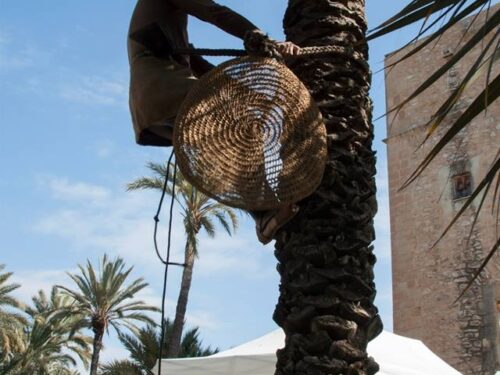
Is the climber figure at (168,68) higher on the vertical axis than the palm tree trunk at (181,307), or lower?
lower

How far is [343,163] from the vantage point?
323 centimetres

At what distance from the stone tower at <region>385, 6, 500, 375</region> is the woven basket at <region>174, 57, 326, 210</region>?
17449 millimetres

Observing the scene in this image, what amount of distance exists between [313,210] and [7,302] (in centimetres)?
3191

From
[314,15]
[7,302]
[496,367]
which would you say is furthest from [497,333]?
[7,302]

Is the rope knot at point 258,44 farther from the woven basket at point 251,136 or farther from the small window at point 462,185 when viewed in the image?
the small window at point 462,185

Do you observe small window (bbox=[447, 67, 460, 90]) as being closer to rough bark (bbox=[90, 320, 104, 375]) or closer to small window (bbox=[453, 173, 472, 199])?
small window (bbox=[453, 173, 472, 199])

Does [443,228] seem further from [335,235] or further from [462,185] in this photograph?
[335,235]

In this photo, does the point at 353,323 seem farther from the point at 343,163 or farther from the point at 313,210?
the point at 343,163

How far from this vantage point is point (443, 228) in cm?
2264

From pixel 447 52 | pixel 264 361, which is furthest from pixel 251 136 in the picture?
pixel 447 52

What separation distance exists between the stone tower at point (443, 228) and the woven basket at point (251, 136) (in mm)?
17449

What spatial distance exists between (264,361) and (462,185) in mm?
15044

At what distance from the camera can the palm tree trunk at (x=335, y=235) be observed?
9.45 ft

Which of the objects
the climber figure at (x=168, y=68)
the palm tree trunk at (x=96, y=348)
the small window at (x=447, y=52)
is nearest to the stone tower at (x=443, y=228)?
the small window at (x=447, y=52)
